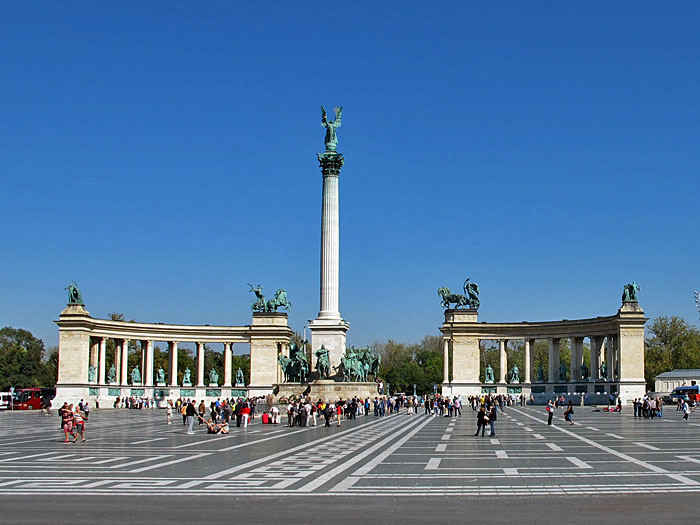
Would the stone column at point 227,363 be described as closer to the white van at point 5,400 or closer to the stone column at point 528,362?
the white van at point 5,400

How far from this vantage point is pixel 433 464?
28172 mm

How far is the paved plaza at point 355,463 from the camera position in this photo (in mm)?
21656

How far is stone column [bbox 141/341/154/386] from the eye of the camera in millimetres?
108094

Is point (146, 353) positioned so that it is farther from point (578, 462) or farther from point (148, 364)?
point (578, 462)

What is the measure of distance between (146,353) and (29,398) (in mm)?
16258

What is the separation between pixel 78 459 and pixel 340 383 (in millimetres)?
47418

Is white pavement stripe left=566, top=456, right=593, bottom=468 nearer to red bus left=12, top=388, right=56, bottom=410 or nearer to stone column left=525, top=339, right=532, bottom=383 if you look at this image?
stone column left=525, top=339, right=532, bottom=383

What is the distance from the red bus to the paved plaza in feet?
180

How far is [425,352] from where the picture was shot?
170 metres

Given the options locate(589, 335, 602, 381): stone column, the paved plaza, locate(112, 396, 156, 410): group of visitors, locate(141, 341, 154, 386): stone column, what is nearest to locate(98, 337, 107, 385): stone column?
locate(112, 396, 156, 410): group of visitors

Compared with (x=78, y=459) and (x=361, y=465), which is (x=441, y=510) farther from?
(x=78, y=459)

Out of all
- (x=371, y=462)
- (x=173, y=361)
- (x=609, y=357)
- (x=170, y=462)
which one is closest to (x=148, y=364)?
(x=173, y=361)

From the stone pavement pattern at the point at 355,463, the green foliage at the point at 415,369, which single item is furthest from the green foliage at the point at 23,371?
the stone pavement pattern at the point at 355,463

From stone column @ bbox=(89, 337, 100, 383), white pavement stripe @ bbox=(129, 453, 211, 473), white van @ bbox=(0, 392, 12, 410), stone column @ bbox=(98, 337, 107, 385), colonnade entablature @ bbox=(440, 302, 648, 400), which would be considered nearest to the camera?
white pavement stripe @ bbox=(129, 453, 211, 473)
